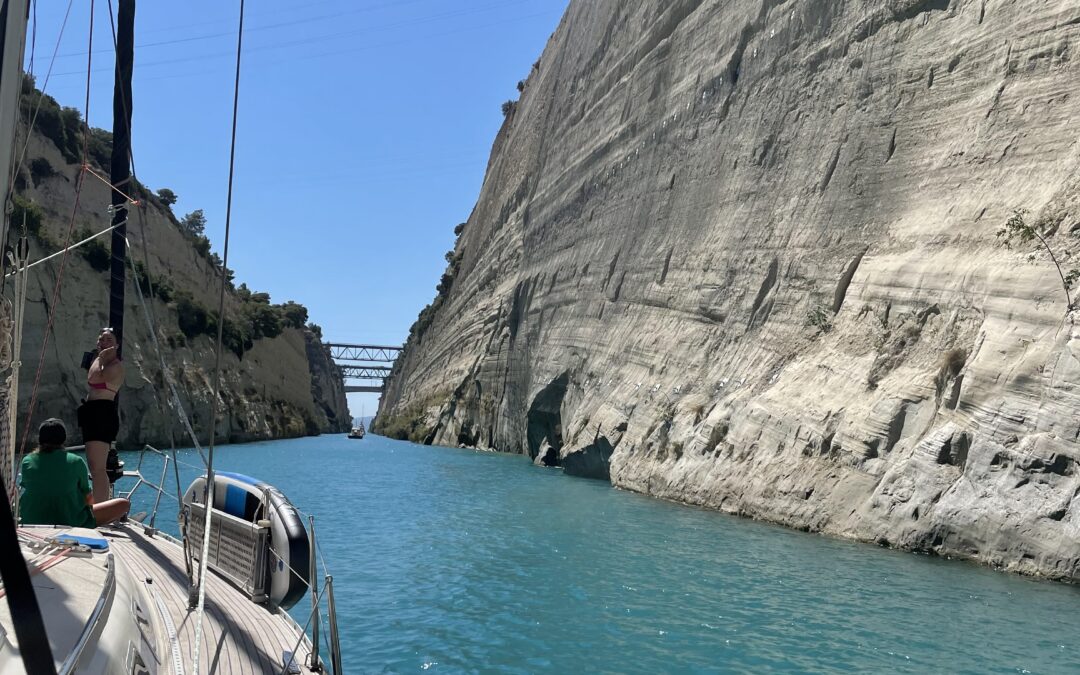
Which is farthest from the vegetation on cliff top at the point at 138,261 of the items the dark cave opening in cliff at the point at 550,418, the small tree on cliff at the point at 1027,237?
the small tree on cliff at the point at 1027,237

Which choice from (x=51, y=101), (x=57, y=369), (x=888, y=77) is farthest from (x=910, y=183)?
(x=51, y=101)

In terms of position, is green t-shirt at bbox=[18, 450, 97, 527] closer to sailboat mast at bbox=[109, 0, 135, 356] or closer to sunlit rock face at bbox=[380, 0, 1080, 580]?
sailboat mast at bbox=[109, 0, 135, 356]

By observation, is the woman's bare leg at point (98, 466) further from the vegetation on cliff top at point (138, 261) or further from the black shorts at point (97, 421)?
the vegetation on cliff top at point (138, 261)

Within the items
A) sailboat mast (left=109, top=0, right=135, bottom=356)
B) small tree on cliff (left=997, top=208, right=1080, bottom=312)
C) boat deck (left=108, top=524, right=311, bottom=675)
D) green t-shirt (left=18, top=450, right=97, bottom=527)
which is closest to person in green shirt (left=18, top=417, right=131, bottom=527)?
green t-shirt (left=18, top=450, right=97, bottom=527)

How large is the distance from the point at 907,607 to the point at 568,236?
2878cm

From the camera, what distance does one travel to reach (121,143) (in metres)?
8.31

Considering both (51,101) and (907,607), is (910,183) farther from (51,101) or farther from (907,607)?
(51,101)

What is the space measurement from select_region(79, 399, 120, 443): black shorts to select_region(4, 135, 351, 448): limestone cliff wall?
1563 cm

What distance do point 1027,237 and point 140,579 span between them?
526 inches

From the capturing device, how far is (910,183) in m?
16.9

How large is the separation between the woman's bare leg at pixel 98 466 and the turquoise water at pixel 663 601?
8.25ft

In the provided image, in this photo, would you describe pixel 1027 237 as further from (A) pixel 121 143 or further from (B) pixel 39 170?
(B) pixel 39 170

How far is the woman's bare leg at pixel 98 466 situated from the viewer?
21.6ft

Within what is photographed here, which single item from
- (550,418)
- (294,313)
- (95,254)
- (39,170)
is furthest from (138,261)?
(294,313)
